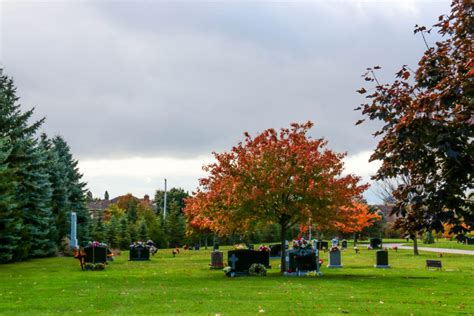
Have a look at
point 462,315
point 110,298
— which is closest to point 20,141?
point 110,298

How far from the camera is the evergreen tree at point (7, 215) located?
97.1 feet

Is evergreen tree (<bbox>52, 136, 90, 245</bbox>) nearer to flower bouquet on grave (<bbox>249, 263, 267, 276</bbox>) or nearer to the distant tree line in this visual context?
the distant tree line

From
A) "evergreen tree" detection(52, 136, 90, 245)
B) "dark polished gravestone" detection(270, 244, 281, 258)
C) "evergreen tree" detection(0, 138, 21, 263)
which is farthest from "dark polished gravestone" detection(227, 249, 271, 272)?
"evergreen tree" detection(52, 136, 90, 245)

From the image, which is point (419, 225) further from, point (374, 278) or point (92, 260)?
point (92, 260)

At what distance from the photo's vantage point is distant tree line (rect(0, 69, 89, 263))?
32094 mm

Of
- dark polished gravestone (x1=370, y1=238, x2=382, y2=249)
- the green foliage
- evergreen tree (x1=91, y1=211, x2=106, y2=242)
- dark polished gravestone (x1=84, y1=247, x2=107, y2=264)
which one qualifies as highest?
the green foliage

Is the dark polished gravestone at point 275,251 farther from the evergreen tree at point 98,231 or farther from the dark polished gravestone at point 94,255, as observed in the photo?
the evergreen tree at point 98,231

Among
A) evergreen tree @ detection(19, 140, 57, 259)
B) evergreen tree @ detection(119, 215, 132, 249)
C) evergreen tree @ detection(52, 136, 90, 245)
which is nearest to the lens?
evergreen tree @ detection(19, 140, 57, 259)

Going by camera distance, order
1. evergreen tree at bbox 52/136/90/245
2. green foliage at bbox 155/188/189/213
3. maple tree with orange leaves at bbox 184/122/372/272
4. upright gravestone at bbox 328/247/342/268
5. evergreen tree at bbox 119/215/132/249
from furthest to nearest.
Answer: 1. green foliage at bbox 155/188/189/213
2. evergreen tree at bbox 119/215/132/249
3. evergreen tree at bbox 52/136/90/245
4. upright gravestone at bbox 328/247/342/268
5. maple tree with orange leaves at bbox 184/122/372/272

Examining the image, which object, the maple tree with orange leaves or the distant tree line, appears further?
the distant tree line

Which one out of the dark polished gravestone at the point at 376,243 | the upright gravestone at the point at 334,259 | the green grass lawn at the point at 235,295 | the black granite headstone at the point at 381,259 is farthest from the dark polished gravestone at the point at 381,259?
the dark polished gravestone at the point at 376,243

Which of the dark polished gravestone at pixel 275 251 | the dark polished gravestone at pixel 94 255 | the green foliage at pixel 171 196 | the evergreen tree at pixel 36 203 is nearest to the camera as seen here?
the dark polished gravestone at pixel 94 255

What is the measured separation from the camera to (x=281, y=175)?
75.5 feet

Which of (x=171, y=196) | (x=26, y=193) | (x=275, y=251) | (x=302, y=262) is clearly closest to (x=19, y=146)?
(x=26, y=193)
